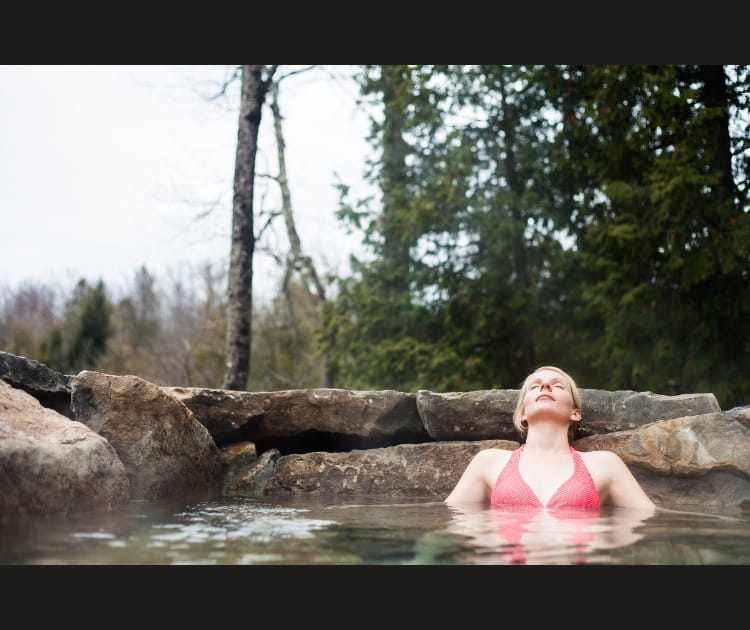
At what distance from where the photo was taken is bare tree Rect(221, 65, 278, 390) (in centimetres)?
852

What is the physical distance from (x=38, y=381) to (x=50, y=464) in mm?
1210

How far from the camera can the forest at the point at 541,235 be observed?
25.1 feet

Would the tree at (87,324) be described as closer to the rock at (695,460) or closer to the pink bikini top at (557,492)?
the pink bikini top at (557,492)

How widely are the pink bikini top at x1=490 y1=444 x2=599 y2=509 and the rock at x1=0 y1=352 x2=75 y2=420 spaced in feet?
8.33

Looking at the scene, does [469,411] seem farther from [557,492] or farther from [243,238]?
[243,238]

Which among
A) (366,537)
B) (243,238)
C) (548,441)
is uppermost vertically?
(243,238)

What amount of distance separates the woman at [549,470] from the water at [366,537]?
0.57 feet

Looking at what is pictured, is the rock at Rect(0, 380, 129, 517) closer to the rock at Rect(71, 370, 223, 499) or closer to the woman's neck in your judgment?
the rock at Rect(71, 370, 223, 499)

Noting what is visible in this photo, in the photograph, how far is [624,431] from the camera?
4348 mm

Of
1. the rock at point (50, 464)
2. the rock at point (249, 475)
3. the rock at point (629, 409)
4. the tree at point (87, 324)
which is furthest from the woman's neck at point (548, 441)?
the tree at point (87, 324)

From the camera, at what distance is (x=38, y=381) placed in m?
4.20

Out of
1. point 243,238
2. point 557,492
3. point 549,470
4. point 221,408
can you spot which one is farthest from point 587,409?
point 243,238

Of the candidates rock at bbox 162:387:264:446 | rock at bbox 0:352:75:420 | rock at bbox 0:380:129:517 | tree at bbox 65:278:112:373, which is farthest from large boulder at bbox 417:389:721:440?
tree at bbox 65:278:112:373

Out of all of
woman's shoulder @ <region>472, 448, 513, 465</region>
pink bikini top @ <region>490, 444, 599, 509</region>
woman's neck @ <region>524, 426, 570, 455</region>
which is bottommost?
pink bikini top @ <region>490, 444, 599, 509</region>
